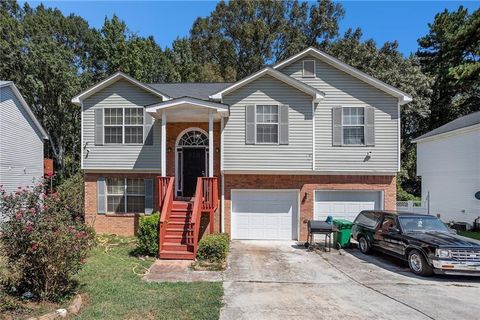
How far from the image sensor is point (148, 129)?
1371cm

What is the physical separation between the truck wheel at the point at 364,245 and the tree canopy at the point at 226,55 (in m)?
17.4

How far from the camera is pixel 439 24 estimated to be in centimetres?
3139

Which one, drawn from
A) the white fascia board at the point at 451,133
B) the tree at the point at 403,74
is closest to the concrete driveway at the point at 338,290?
the white fascia board at the point at 451,133

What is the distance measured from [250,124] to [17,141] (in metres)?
13.3

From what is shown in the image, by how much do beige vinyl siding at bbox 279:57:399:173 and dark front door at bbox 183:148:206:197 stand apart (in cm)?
479

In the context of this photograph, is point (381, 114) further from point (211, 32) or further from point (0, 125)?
point (211, 32)

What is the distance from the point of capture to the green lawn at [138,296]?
579cm

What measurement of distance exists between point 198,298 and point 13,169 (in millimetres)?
15523

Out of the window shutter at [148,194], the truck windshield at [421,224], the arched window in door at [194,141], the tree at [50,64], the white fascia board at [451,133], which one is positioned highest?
the tree at [50,64]

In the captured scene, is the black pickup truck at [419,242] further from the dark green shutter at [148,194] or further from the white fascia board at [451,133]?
the white fascia board at [451,133]

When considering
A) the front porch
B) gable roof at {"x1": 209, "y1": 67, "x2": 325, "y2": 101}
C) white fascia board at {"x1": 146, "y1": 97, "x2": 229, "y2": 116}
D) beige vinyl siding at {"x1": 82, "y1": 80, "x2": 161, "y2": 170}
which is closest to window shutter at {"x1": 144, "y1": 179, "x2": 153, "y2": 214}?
beige vinyl siding at {"x1": 82, "y1": 80, "x2": 161, "y2": 170}

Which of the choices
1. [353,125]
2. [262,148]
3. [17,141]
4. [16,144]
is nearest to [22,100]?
[17,141]

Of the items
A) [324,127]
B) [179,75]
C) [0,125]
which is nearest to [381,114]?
[324,127]

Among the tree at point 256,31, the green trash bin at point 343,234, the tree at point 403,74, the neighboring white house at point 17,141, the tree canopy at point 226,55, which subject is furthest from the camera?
the tree at point 256,31
